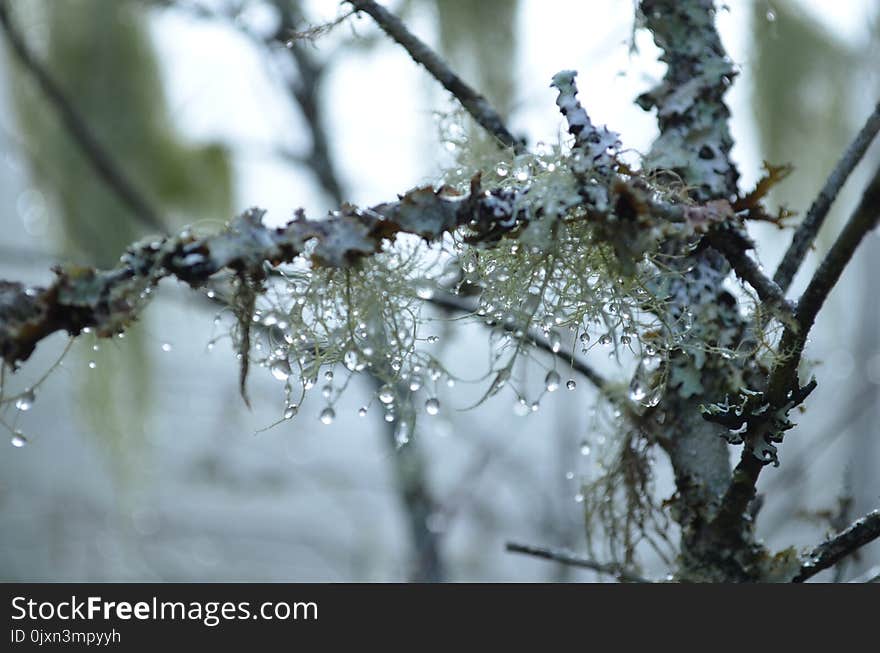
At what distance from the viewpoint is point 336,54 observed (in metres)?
1.25

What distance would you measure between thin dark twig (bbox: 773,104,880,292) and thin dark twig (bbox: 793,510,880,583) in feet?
0.37

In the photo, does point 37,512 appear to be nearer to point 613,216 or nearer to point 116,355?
point 116,355

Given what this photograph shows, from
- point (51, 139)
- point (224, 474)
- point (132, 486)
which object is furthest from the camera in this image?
point (224, 474)

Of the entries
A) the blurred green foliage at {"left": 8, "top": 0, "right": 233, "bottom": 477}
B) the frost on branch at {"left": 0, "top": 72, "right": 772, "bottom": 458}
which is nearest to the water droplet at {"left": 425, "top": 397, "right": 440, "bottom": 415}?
the frost on branch at {"left": 0, "top": 72, "right": 772, "bottom": 458}

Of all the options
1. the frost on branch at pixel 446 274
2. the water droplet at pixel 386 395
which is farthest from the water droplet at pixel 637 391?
the water droplet at pixel 386 395

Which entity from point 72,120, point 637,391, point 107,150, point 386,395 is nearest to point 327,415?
point 386,395

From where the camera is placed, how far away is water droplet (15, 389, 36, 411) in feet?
0.99

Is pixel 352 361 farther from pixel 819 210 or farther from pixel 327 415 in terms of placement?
pixel 819 210

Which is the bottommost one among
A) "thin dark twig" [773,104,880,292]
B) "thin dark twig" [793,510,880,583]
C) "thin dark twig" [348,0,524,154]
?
"thin dark twig" [793,510,880,583]

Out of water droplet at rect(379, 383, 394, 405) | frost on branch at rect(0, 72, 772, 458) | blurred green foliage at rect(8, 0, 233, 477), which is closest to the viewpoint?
frost on branch at rect(0, 72, 772, 458)

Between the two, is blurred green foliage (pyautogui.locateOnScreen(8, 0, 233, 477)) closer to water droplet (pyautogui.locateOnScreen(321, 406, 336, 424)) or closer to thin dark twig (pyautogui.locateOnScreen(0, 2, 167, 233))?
thin dark twig (pyautogui.locateOnScreen(0, 2, 167, 233))

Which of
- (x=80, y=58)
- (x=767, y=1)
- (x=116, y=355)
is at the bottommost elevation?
(x=767, y=1)
